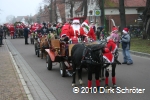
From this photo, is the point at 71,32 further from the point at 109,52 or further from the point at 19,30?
the point at 19,30

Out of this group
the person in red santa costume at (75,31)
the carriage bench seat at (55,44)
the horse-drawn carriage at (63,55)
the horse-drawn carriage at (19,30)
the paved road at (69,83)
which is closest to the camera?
the paved road at (69,83)

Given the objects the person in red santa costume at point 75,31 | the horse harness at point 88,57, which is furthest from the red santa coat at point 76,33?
the horse harness at point 88,57

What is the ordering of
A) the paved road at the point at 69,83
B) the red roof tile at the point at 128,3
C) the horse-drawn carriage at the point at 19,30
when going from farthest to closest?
the red roof tile at the point at 128,3
the horse-drawn carriage at the point at 19,30
the paved road at the point at 69,83

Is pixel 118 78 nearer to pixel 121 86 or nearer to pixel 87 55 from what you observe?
pixel 121 86

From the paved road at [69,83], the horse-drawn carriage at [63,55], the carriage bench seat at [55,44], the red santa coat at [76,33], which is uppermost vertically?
the red santa coat at [76,33]

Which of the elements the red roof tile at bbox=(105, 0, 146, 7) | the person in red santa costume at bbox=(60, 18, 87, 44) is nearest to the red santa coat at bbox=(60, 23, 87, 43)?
the person in red santa costume at bbox=(60, 18, 87, 44)

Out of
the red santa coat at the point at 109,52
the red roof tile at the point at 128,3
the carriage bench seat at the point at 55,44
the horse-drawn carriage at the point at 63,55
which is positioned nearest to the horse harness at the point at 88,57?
the red santa coat at the point at 109,52

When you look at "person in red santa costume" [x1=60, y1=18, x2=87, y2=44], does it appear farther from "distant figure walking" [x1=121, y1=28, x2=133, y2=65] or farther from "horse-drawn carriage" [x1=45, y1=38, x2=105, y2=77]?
"distant figure walking" [x1=121, y1=28, x2=133, y2=65]

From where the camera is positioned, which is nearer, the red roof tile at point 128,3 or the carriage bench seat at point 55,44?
the carriage bench seat at point 55,44

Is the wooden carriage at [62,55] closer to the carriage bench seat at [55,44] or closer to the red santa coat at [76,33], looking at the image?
the carriage bench seat at [55,44]

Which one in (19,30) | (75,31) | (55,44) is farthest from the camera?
(19,30)

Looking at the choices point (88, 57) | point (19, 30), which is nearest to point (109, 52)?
point (88, 57)

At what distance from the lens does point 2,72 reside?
12320mm

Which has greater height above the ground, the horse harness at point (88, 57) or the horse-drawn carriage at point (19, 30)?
the horse-drawn carriage at point (19, 30)
